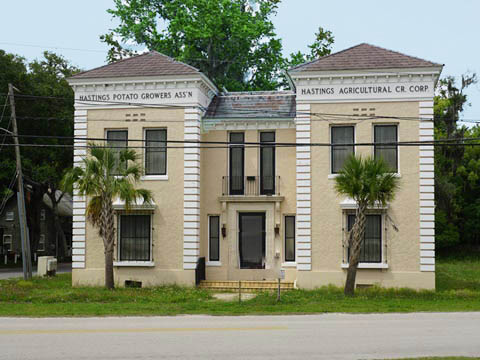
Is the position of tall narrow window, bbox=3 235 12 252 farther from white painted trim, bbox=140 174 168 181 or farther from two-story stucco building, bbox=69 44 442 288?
white painted trim, bbox=140 174 168 181

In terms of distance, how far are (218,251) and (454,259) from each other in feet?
76.2

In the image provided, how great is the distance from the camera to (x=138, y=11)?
42219mm

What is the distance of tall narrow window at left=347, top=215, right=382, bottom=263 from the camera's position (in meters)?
24.1

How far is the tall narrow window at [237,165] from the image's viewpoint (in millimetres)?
26469

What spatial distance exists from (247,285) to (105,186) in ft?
21.4

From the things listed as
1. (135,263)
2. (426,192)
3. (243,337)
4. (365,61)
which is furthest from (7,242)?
(243,337)

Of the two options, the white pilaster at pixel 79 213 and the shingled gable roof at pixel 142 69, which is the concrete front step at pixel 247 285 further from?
the shingled gable roof at pixel 142 69

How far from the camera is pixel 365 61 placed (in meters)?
24.6

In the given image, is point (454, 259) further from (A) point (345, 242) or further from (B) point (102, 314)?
(B) point (102, 314)

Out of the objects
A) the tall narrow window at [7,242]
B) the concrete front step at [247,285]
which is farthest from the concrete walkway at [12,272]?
the tall narrow window at [7,242]

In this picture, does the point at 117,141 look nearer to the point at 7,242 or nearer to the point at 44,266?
the point at 44,266

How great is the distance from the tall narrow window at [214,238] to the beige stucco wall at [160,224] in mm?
1477

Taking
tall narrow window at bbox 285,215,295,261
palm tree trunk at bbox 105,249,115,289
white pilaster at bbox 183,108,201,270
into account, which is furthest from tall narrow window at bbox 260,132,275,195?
palm tree trunk at bbox 105,249,115,289

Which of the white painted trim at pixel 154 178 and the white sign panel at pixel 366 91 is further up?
the white sign panel at pixel 366 91
